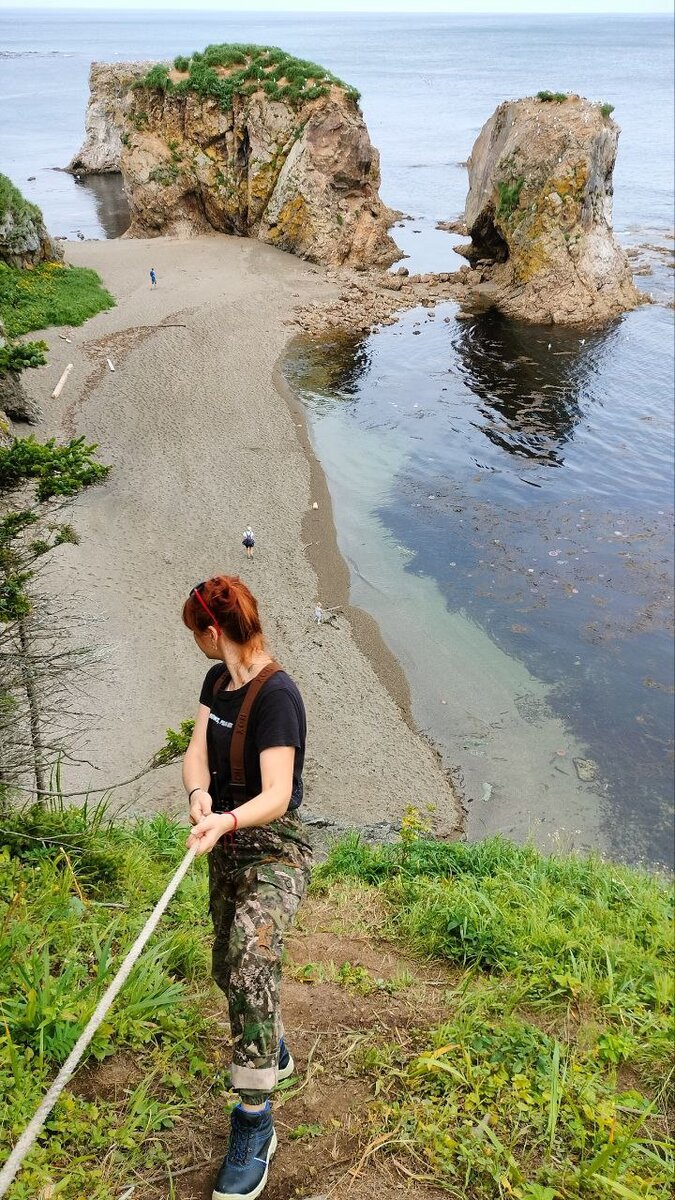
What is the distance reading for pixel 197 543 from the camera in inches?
715

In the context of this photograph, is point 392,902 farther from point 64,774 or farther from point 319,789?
point 64,774

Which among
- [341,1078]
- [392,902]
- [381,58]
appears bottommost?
[392,902]

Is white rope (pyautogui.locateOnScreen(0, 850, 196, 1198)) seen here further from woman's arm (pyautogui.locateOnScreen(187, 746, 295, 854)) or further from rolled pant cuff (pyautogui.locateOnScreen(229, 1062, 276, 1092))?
rolled pant cuff (pyautogui.locateOnScreen(229, 1062, 276, 1092))

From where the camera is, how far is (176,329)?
3011 cm

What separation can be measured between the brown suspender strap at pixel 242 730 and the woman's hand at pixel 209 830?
11.0 inches

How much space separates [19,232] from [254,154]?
14.6 m

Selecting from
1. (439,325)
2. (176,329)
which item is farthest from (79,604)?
(439,325)

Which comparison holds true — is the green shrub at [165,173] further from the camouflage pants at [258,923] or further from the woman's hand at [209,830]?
the woman's hand at [209,830]

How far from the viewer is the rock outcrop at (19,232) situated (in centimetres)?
2981

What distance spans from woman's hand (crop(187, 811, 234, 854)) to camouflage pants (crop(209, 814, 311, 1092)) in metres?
A: 0.38

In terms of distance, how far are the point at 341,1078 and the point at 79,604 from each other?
12656 mm

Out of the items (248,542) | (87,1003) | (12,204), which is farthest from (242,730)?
(12,204)

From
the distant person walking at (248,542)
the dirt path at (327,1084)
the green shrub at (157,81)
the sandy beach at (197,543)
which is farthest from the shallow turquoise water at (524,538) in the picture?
the green shrub at (157,81)

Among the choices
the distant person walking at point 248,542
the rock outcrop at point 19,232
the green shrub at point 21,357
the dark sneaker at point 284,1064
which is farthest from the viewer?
the rock outcrop at point 19,232
